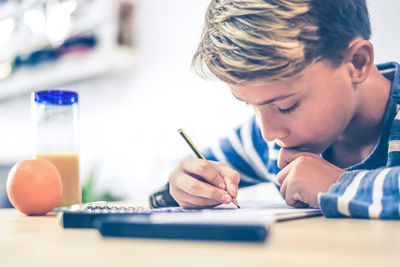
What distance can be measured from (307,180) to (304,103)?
0.16 metres

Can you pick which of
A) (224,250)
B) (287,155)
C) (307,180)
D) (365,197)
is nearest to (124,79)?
(287,155)

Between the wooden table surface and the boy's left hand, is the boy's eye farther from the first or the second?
the wooden table surface

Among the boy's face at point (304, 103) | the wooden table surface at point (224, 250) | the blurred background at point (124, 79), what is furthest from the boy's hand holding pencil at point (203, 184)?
the blurred background at point (124, 79)

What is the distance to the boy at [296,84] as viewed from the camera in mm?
684

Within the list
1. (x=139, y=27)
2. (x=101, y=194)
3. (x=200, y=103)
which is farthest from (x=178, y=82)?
(x=101, y=194)

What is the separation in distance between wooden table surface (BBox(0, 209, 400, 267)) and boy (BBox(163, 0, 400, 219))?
0.24m

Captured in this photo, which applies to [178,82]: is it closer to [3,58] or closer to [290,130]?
[290,130]

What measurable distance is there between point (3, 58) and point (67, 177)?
2.37m

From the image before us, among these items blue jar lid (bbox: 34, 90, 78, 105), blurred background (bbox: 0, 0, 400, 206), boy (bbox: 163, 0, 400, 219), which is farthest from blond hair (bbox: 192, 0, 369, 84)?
blurred background (bbox: 0, 0, 400, 206)

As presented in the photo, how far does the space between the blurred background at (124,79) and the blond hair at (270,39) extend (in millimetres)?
891

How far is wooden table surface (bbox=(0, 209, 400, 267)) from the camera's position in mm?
262

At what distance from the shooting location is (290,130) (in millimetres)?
754

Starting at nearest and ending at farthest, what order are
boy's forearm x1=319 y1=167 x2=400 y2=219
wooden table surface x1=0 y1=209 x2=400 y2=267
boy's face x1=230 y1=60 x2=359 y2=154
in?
1. wooden table surface x1=0 y1=209 x2=400 y2=267
2. boy's forearm x1=319 y1=167 x2=400 y2=219
3. boy's face x1=230 y1=60 x2=359 y2=154

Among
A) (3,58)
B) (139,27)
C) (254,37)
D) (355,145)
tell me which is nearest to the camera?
(254,37)
